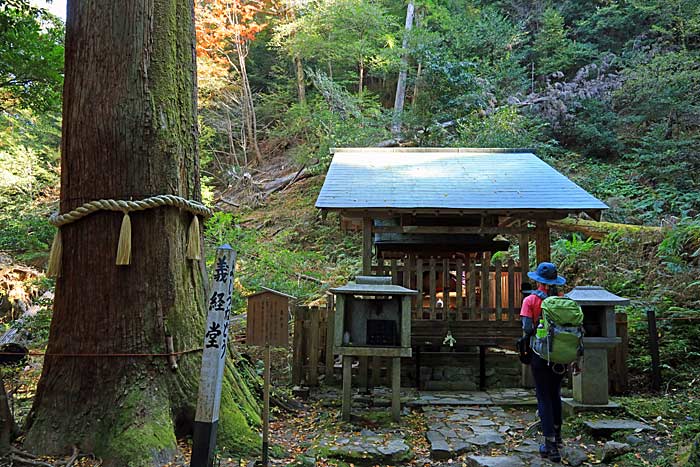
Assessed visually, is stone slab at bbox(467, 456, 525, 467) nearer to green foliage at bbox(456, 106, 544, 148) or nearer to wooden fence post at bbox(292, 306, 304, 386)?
wooden fence post at bbox(292, 306, 304, 386)

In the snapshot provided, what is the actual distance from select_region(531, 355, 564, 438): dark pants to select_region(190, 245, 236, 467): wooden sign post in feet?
10.2

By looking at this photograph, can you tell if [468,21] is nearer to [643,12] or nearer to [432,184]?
[643,12]

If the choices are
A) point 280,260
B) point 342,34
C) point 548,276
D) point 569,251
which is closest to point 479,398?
point 548,276

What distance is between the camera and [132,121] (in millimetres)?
4289

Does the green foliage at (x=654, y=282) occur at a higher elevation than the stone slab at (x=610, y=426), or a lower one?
higher

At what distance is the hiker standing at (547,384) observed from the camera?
4.70 m

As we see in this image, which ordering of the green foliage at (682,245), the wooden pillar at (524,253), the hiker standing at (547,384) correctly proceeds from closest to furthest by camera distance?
1. the hiker standing at (547,384)
2. the wooden pillar at (524,253)
3. the green foliage at (682,245)

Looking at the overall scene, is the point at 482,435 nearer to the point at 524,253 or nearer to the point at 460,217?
the point at 524,253

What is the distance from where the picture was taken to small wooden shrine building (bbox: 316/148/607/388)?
7.65 metres

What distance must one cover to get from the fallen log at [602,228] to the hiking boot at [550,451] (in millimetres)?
8457

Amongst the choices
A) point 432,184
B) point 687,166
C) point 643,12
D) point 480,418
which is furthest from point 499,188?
point 643,12

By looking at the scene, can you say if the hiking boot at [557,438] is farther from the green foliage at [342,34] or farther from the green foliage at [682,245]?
the green foliage at [342,34]

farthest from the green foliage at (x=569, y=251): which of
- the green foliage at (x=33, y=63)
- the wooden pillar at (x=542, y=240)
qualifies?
the green foliage at (x=33, y=63)

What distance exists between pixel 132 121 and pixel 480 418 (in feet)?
17.4
